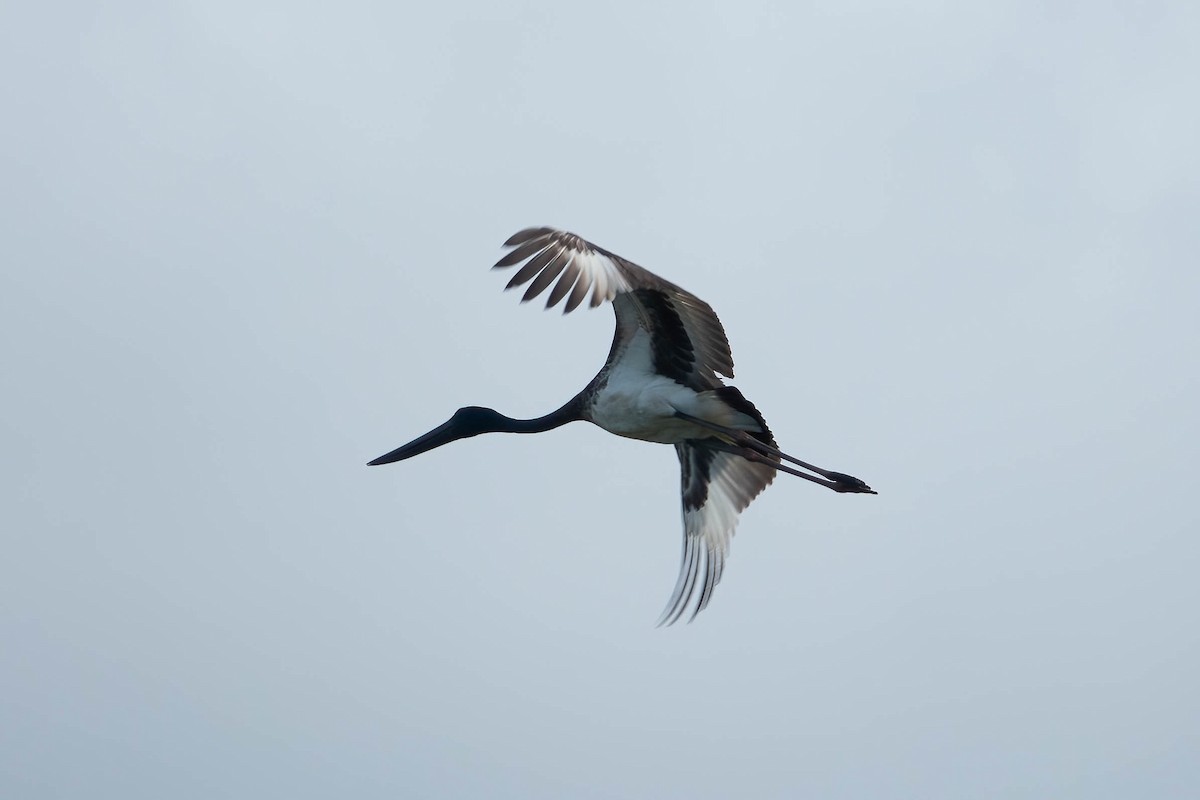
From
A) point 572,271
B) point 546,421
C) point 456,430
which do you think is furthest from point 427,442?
point 572,271

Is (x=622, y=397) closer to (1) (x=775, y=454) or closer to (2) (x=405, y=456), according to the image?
(1) (x=775, y=454)

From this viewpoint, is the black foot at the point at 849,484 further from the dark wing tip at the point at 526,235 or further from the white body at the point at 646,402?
the dark wing tip at the point at 526,235

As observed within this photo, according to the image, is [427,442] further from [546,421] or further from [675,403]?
[675,403]

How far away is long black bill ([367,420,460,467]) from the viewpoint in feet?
70.9

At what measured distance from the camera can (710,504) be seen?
2069 centimetres

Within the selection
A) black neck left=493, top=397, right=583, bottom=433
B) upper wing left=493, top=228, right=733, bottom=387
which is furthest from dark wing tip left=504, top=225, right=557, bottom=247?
black neck left=493, top=397, right=583, bottom=433

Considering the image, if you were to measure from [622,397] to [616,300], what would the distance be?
4.38 feet

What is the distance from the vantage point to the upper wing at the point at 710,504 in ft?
66.7

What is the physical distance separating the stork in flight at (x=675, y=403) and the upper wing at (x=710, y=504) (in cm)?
1

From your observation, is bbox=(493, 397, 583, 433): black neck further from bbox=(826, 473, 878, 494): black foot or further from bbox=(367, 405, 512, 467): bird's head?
bbox=(826, 473, 878, 494): black foot

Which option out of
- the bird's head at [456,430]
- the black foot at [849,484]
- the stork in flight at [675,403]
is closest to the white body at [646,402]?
the stork in flight at [675,403]

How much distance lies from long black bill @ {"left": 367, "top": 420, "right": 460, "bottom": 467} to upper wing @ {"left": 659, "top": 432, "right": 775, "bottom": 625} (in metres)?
2.86

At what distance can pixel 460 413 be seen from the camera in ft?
70.4

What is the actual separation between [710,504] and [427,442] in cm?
376
